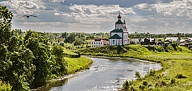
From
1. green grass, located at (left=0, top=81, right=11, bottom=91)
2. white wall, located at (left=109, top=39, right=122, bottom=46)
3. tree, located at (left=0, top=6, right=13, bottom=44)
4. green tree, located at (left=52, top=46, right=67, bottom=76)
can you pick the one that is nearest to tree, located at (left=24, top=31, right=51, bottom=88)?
green tree, located at (left=52, top=46, right=67, bottom=76)

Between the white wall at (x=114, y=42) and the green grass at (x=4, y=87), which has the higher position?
Answer: the green grass at (x=4, y=87)

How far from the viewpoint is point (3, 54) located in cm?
4050

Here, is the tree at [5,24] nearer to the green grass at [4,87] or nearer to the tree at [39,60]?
the green grass at [4,87]

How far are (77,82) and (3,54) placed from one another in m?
31.5

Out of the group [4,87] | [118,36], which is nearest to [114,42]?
[118,36]

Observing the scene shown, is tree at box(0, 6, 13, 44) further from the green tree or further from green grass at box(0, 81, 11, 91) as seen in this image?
the green tree

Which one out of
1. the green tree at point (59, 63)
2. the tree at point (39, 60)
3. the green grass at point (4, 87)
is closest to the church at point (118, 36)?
the green tree at point (59, 63)

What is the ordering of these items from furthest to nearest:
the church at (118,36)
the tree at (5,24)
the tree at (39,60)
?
the church at (118,36), the tree at (39,60), the tree at (5,24)

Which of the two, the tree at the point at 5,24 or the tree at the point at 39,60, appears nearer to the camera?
the tree at the point at 5,24

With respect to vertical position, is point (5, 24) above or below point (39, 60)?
above

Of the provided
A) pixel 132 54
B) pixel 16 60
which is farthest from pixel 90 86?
pixel 132 54

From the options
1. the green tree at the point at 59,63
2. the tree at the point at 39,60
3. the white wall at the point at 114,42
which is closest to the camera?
the tree at the point at 39,60

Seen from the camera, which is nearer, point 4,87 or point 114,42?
point 4,87

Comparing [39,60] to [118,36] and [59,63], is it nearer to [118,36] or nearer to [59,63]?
[59,63]
